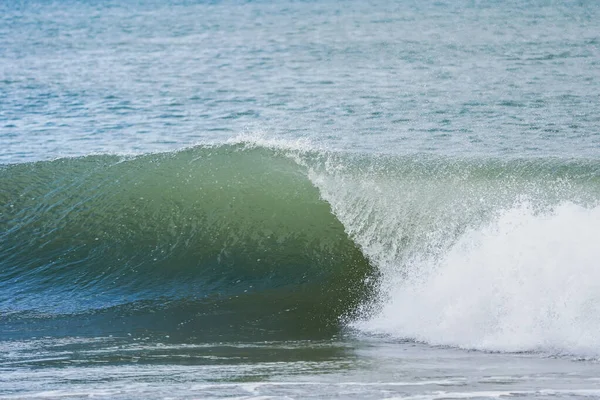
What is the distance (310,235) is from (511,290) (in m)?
3.71

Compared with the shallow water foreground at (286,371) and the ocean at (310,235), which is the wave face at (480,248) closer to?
the ocean at (310,235)

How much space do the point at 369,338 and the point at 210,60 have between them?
22165 mm

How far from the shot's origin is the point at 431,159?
1409 centimetres

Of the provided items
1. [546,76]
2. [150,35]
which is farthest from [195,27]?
[546,76]

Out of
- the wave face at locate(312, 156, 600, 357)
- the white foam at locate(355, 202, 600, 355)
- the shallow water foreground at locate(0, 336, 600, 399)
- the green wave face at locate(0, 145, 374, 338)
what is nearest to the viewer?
the shallow water foreground at locate(0, 336, 600, 399)

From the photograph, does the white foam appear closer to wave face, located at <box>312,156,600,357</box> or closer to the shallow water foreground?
wave face, located at <box>312,156,600,357</box>

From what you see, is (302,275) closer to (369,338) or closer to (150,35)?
(369,338)

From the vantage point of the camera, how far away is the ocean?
7832 millimetres

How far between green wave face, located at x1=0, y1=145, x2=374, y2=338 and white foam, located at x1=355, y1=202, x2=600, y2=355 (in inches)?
31.2

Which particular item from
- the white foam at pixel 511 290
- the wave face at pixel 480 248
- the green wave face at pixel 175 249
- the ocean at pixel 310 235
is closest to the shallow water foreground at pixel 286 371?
the ocean at pixel 310 235

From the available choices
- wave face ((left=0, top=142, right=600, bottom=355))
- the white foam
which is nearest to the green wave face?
wave face ((left=0, top=142, right=600, bottom=355))

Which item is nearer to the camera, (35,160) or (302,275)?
(302,275)

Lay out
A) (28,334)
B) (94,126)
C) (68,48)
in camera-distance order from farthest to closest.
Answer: (68,48), (94,126), (28,334)

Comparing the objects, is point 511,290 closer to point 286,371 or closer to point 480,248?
point 480,248
